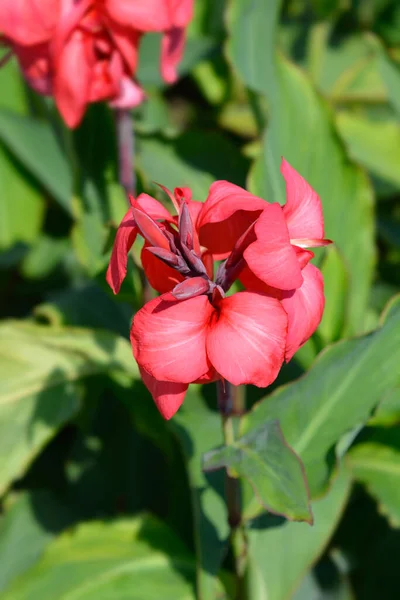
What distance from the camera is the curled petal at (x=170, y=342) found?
511 millimetres

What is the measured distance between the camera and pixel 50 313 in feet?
3.86

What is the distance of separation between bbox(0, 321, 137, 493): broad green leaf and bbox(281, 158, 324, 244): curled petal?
0.49 meters

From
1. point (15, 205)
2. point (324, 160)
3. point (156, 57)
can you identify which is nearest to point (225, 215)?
point (324, 160)

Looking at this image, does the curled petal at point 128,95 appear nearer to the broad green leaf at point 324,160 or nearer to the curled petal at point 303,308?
the broad green leaf at point 324,160

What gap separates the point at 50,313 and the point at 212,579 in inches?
20.0

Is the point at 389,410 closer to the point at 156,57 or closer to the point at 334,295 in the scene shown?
the point at 334,295

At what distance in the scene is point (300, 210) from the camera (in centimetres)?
58

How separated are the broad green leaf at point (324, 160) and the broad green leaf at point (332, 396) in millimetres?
246

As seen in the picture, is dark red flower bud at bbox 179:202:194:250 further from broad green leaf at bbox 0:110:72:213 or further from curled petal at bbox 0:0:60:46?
broad green leaf at bbox 0:110:72:213

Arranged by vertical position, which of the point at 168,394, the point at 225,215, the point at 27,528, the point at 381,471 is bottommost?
the point at 27,528

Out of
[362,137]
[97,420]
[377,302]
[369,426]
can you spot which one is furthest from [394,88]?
[97,420]

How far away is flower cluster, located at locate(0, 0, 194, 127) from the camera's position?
830mm

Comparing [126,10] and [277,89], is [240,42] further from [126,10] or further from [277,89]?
[126,10]

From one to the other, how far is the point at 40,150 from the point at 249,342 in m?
1.03
